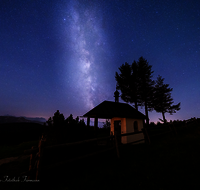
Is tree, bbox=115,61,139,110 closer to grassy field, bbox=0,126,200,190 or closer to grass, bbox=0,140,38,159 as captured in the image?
grassy field, bbox=0,126,200,190

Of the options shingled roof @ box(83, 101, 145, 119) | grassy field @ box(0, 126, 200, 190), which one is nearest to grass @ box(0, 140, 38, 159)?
grassy field @ box(0, 126, 200, 190)

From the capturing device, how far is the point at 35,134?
1605 cm

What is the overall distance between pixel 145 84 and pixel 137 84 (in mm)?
1407

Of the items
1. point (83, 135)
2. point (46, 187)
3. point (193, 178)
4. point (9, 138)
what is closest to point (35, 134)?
point (9, 138)

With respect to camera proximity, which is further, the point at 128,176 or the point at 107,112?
the point at 107,112

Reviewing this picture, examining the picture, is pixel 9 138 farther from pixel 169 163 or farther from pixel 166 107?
pixel 166 107

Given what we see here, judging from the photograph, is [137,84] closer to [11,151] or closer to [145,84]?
[145,84]

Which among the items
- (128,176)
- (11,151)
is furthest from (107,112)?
(11,151)

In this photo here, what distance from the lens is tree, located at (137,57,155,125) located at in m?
17.0

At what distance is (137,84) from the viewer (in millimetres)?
17594

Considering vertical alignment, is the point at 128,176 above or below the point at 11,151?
above

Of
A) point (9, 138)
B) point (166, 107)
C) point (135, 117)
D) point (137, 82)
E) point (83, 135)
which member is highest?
point (137, 82)

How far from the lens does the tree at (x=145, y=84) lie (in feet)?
55.8

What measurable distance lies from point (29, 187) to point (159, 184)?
4.11m
